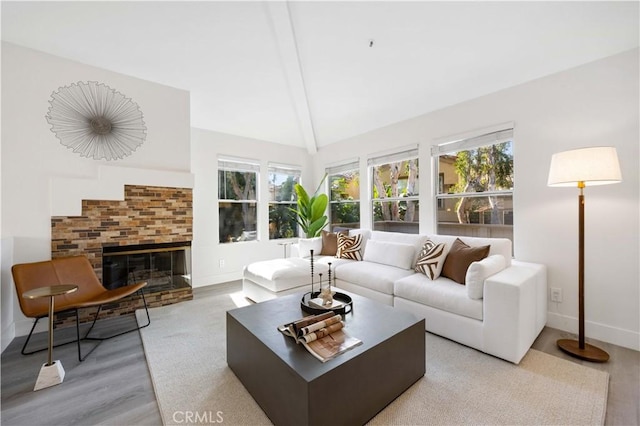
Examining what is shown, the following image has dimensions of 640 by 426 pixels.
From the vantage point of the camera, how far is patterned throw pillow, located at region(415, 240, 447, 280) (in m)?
2.74

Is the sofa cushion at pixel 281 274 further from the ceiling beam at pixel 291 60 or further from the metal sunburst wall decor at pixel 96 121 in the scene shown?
the ceiling beam at pixel 291 60

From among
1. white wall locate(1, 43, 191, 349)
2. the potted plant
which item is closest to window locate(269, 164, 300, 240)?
the potted plant

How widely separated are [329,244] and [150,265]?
2.45 meters

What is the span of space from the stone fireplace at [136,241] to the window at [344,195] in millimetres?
2729

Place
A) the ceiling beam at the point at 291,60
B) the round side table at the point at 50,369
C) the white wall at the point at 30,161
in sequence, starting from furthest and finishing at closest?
the ceiling beam at the point at 291,60 → the white wall at the point at 30,161 → the round side table at the point at 50,369

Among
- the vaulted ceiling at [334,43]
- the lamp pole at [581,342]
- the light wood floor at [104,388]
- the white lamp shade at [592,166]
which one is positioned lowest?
the light wood floor at [104,388]

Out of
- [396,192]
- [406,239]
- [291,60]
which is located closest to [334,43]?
[291,60]

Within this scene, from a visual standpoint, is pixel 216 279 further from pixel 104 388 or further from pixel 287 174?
pixel 104 388

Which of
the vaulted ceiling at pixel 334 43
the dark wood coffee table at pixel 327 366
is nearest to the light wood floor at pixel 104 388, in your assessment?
the dark wood coffee table at pixel 327 366

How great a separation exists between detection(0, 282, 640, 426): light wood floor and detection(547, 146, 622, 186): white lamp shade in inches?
55.7

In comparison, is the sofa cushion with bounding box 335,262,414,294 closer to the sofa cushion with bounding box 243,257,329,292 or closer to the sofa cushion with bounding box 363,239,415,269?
the sofa cushion with bounding box 363,239,415,269

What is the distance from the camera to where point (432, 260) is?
279cm

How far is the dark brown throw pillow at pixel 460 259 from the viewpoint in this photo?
2.54 metres

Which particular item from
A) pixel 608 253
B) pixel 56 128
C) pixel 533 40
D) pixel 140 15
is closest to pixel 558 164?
pixel 608 253
